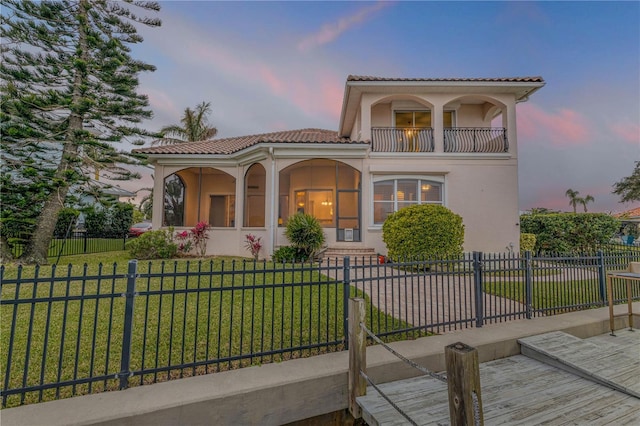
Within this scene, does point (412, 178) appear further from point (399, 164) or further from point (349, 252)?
point (349, 252)

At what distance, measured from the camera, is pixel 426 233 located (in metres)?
9.20

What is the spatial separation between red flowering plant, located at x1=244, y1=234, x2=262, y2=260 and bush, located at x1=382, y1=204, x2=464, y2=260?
5448mm

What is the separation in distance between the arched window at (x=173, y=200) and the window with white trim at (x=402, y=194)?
10.1 meters

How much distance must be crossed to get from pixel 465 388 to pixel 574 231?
15.1 metres

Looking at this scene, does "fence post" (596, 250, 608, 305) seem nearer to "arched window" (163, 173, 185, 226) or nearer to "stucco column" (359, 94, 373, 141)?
"stucco column" (359, 94, 373, 141)

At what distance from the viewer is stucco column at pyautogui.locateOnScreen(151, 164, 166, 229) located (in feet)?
42.6

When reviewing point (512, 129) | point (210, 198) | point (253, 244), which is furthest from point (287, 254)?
point (512, 129)

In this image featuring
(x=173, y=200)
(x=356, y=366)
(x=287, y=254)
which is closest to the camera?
(x=356, y=366)

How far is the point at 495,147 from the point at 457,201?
3.20m

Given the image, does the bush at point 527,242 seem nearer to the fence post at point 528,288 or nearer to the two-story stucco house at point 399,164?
the two-story stucco house at point 399,164

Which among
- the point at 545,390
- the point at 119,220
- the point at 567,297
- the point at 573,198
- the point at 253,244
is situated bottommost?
the point at 545,390

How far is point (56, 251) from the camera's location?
39.0 feet

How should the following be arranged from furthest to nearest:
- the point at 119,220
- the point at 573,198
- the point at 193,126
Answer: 1. the point at 573,198
2. the point at 193,126
3. the point at 119,220

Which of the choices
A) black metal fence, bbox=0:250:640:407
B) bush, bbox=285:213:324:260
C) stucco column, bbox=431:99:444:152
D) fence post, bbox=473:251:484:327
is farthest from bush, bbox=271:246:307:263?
stucco column, bbox=431:99:444:152
